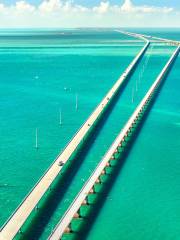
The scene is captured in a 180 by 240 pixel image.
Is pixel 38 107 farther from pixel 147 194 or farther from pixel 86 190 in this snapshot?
pixel 147 194

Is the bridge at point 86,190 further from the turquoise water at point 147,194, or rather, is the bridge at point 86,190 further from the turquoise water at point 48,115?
the turquoise water at point 147,194

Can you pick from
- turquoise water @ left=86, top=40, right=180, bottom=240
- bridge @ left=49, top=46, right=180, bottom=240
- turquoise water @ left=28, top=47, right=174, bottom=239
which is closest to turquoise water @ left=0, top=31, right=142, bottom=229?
turquoise water @ left=28, top=47, right=174, bottom=239

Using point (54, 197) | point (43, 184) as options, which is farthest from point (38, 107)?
point (54, 197)

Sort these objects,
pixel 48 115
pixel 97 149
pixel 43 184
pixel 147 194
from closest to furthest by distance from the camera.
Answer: pixel 43 184 → pixel 147 194 → pixel 97 149 → pixel 48 115

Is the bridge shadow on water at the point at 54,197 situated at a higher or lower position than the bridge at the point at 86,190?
lower

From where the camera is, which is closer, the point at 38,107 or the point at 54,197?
the point at 54,197

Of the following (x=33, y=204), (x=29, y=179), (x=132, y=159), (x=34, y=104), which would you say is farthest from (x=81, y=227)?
(x=34, y=104)

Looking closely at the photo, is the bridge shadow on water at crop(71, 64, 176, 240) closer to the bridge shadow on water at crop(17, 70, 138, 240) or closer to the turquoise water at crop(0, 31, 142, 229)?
the bridge shadow on water at crop(17, 70, 138, 240)

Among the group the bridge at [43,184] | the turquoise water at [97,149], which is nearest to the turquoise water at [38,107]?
the bridge at [43,184]

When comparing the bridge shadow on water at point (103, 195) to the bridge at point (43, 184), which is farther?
the bridge shadow on water at point (103, 195)

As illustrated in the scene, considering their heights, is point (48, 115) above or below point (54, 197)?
above
